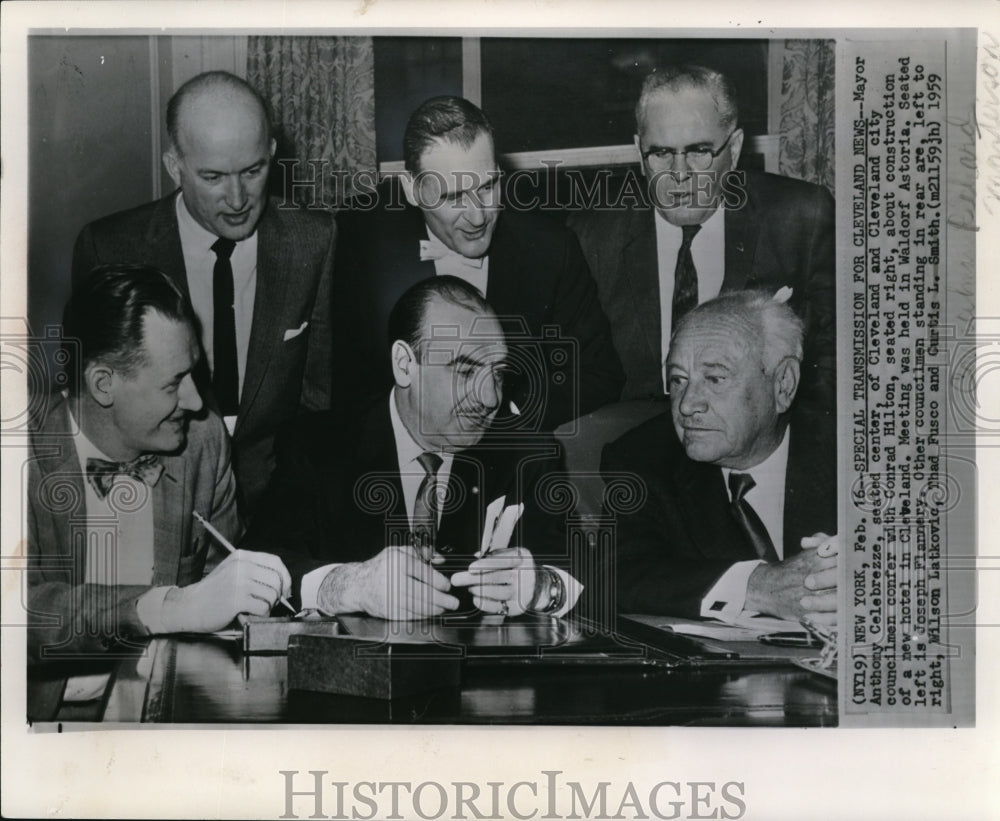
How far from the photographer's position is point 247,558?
3455mm

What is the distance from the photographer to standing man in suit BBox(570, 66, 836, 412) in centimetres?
345

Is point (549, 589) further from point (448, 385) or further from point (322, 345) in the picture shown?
point (322, 345)

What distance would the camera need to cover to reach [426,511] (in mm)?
3461

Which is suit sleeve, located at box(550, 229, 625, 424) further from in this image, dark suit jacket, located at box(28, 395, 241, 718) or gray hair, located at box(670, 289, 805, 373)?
dark suit jacket, located at box(28, 395, 241, 718)

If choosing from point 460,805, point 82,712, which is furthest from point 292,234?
point 460,805

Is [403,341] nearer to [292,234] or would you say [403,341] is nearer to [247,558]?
[292,234]

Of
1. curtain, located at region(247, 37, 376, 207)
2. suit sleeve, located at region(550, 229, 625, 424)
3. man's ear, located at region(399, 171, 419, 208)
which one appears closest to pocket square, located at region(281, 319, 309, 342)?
curtain, located at region(247, 37, 376, 207)

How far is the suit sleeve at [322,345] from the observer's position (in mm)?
3471

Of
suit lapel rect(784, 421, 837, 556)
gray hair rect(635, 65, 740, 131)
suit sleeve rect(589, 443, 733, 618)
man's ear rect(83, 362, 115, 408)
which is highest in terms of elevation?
gray hair rect(635, 65, 740, 131)

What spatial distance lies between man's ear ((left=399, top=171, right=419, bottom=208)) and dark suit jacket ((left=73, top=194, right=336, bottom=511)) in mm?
254

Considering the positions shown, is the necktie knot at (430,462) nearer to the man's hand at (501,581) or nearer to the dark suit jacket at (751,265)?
the man's hand at (501,581)

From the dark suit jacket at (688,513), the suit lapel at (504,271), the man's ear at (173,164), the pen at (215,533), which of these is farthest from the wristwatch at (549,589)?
the man's ear at (173,164)

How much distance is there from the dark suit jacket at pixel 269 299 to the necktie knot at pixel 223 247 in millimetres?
90

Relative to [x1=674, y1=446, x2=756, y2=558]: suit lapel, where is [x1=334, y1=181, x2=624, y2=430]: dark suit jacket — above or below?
above
